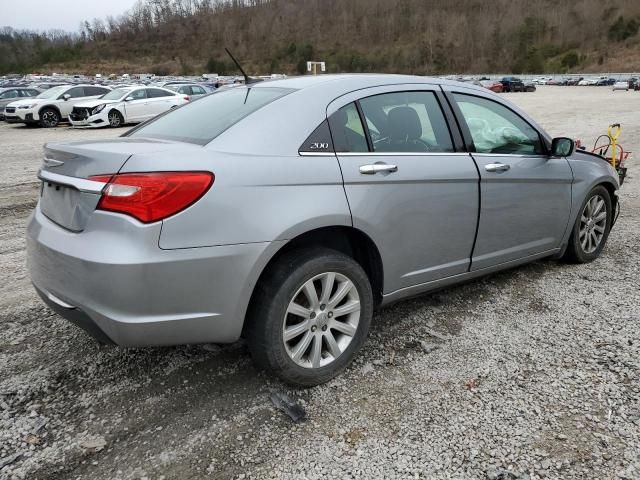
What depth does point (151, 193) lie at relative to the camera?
7.58 ft

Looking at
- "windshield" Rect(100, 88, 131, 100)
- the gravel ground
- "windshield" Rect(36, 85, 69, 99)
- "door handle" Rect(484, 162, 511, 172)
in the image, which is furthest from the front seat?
"windshield" Rect(36, 85, 69, 99)

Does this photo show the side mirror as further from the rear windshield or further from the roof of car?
the rear windshield

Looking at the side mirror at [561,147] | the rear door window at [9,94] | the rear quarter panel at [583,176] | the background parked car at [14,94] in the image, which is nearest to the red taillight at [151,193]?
the side mirror at [561,147]

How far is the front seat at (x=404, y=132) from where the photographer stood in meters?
3.15

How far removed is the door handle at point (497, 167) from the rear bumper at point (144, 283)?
172cm

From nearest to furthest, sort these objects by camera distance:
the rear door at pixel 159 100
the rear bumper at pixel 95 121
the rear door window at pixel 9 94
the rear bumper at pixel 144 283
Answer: the rear bumper at pixel 144 283
the rear bumper at pixel 95 121
the rear door at pixel 159 100
the rear door window at pixel 9 94

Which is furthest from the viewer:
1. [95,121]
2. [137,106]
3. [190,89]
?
[190,89]

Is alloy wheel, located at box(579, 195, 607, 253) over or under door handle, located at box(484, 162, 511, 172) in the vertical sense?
under

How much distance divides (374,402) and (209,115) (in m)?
1.83

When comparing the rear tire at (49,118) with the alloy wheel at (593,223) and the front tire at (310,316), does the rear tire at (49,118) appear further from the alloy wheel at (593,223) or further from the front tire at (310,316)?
the front tire at (310,316)

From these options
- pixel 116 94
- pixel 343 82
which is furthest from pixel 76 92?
pixel 343 82

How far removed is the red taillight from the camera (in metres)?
2.30

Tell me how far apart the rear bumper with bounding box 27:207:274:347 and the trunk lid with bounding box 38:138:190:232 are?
9 cm

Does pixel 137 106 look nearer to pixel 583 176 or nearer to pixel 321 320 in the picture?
pixel 583 176
